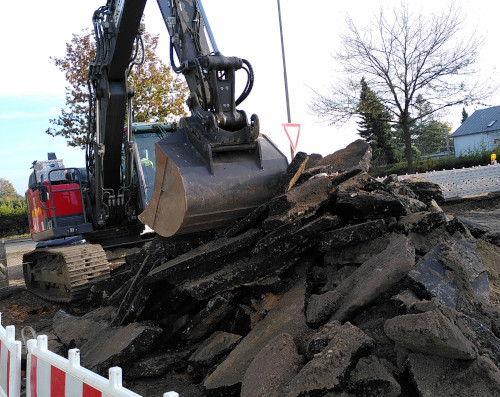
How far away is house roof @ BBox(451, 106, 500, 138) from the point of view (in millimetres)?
55531

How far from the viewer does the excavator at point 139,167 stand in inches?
221

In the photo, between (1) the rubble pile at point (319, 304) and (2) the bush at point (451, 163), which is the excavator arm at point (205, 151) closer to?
(1) the rubble pile at point (319, 304)

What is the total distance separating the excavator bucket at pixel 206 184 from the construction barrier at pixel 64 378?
2.26 meters

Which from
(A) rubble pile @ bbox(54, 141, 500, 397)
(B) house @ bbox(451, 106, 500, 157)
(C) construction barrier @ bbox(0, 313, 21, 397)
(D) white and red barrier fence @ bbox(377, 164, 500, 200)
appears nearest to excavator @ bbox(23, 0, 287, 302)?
(A) rubble pile @ bbox(54, 141, 500, 397)

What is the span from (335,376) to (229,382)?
3.47 ft

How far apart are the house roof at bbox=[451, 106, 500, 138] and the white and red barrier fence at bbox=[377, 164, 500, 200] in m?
41.9

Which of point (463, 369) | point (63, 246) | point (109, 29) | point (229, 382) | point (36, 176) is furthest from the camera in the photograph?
point (36, 176)

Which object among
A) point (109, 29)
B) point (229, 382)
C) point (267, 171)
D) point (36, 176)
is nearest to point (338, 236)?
point (267, 171)

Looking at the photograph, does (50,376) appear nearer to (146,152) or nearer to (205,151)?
(205,151)

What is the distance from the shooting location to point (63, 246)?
9.26 m

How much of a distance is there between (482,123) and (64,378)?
6142 centimetres

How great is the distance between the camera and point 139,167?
9.37m

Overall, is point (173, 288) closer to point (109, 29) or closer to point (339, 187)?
point (339, 187)

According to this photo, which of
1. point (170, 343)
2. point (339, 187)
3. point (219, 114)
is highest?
point (219, 114)
